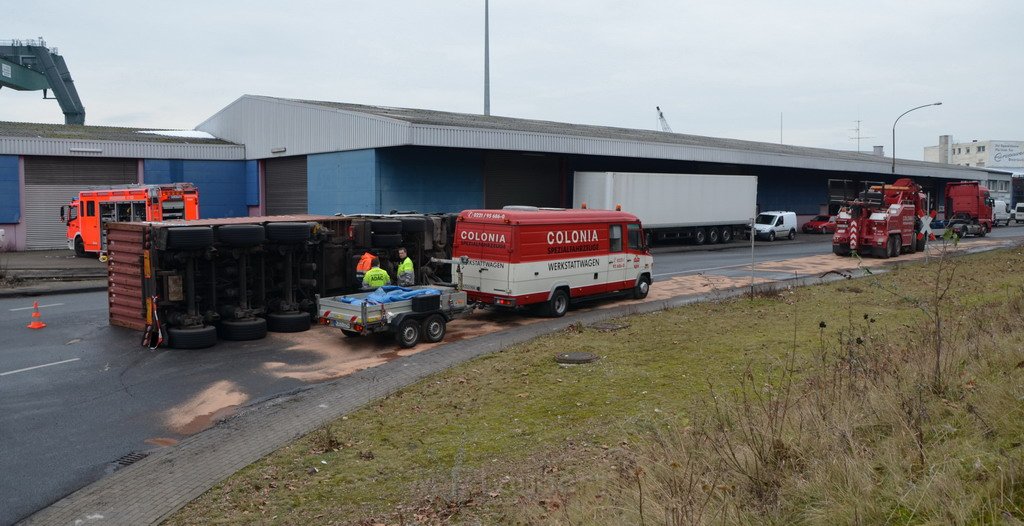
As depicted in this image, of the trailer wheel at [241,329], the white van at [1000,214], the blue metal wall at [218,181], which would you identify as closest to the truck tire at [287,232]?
the trailer wheel at [241,329]

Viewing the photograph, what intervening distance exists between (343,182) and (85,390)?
25.0 m

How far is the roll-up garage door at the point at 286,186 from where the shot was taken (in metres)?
40.6

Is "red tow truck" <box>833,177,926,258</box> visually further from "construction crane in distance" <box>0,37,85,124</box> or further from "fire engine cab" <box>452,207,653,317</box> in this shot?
"construction crane in distance" <box>0,37,85,124</box>

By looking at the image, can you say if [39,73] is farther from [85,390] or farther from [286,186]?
[85,390]

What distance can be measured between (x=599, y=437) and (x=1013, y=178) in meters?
85.8

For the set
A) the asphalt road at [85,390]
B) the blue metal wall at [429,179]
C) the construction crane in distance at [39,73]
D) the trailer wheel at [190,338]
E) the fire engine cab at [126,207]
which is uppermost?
the construction crane in distance at [39,73]

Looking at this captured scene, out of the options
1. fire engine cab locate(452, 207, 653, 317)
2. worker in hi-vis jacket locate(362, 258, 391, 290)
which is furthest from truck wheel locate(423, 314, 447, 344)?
fire engine cab locate(452, 207, 653, 317)

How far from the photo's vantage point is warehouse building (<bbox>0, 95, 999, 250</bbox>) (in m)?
35.5

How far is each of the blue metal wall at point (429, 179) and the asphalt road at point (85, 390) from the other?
16715mm

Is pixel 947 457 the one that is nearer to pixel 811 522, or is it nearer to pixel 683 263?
pixel 811 522

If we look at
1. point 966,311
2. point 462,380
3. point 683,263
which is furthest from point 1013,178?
point 462,380

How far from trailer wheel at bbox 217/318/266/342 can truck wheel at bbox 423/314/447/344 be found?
340cm

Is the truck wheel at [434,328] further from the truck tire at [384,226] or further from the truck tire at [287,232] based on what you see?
the truck tire at [384,226]

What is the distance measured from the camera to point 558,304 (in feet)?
62.4
